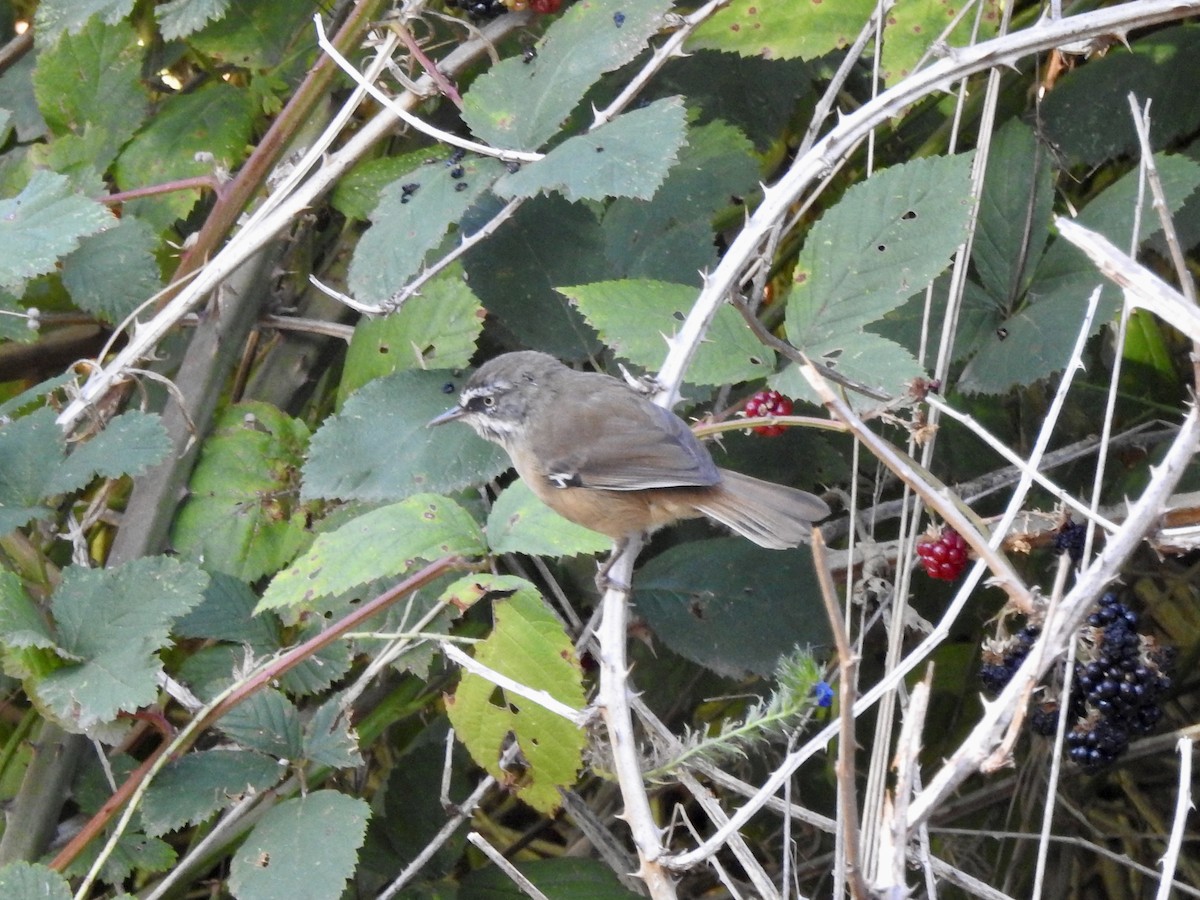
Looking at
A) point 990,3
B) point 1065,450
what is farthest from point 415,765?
point 990,3

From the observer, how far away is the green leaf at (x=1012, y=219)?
3.12 metres

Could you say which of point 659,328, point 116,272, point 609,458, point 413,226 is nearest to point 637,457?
point 609,458

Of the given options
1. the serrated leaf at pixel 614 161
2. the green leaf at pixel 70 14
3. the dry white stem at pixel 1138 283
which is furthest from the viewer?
the green leaf at pixel 70 14

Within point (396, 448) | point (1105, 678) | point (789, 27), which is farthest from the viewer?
point (789, 27)

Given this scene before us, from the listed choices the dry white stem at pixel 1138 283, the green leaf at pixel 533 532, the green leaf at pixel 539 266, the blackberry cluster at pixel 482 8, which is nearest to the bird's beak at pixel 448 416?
the green leaf at pixel 539 266

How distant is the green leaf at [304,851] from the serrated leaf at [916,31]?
6.66 ft

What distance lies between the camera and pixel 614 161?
262 centimetres

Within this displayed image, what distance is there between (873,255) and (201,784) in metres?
1.82

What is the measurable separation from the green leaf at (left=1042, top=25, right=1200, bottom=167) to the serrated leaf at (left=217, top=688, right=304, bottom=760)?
93.7 inches

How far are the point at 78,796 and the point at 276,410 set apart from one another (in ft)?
3.47

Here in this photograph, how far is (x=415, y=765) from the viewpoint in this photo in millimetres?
3416

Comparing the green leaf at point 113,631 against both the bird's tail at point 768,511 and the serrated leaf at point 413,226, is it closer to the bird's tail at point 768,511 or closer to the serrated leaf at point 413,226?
the serrated leaf at point 413,226

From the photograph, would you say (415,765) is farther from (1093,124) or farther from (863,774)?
(1093,124)

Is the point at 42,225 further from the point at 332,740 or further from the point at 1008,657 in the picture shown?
the point at 1008,657
